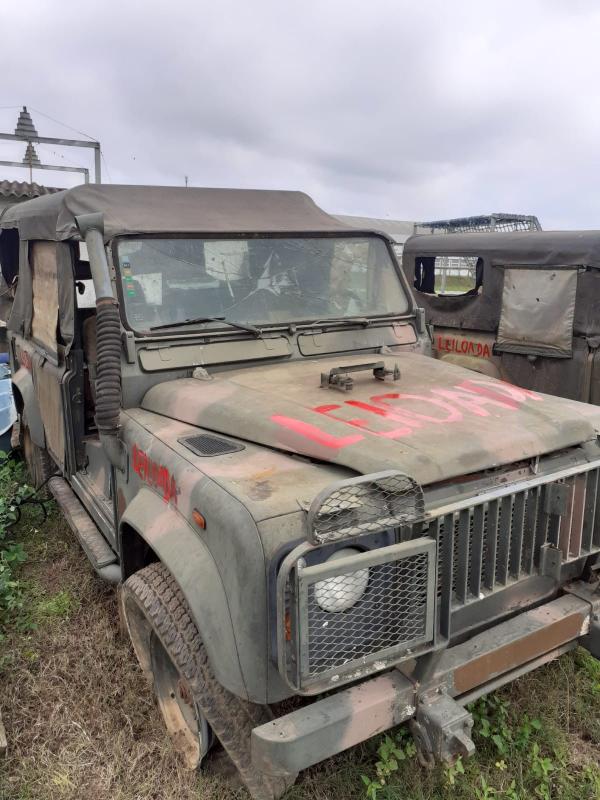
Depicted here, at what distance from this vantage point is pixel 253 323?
3.41 metres

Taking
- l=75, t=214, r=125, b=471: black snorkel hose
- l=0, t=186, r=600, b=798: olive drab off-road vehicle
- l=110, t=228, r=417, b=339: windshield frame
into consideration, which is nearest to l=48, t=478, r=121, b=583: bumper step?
l=0, t=186, r=600, b=798: olive drab off-road vehicle

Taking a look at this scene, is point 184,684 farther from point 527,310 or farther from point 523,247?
point 523,247

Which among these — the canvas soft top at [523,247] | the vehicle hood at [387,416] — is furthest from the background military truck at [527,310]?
the vehicle hood at [387,416]

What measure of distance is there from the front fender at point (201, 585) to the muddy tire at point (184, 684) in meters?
0.20

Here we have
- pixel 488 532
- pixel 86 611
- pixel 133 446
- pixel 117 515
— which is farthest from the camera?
pixel 86 611

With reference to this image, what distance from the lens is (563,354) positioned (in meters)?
6.24

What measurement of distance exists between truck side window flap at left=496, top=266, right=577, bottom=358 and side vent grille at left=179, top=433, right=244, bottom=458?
4.65 m

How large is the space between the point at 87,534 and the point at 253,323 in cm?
148

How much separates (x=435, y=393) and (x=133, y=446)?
1.35m

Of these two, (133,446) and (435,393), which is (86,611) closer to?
(133,446)

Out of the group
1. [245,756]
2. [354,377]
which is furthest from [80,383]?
[245,756]

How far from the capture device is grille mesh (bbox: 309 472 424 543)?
71.7 inches

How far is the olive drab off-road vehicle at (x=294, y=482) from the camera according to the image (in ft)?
6.21

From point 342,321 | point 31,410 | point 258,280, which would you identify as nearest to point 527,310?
point 342,321
